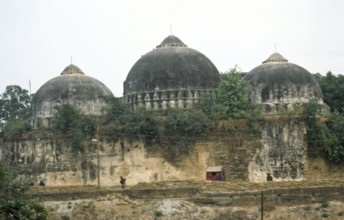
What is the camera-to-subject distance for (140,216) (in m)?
35.4

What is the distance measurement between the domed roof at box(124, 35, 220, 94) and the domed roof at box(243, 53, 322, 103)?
74.3 inches

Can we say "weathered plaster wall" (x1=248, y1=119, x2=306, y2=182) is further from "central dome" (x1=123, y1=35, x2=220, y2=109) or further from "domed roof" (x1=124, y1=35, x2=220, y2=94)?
"domed roof" (x1=124, y1=35, x2=220, y2=94)

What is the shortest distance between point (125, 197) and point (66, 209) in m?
2.20

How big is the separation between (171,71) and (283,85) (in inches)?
188

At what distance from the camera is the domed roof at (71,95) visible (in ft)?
147

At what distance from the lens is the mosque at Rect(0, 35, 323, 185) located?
134 feet

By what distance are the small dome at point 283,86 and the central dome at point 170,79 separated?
188cm

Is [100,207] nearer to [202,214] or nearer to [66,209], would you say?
[66,209]

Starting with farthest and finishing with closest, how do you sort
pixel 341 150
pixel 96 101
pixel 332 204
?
pixel 96 101 → pixel 341 150 → pixel 332 204

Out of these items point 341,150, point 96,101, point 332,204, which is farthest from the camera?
point 96,101

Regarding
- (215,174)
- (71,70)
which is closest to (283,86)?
(215,174)

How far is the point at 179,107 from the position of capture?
1683 inches

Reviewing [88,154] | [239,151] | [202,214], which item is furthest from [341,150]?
[88,154]

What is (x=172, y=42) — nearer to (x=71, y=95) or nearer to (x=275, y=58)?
(x=275, y=58)
